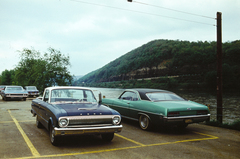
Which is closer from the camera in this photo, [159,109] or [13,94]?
[159,109]

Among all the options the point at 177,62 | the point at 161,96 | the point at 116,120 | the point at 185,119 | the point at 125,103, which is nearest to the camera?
the point at 116,120

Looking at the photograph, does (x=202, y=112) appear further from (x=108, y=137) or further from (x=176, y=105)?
(x=108, y=137)

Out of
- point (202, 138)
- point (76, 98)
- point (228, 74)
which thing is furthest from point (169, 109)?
point (228, 74)

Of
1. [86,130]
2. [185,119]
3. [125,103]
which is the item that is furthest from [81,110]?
[125,103]

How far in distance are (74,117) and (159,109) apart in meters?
3.02

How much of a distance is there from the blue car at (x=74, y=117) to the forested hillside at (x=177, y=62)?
49206mm

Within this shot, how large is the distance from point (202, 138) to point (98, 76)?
15658cm

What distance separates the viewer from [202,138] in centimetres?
679

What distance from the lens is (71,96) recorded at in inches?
261

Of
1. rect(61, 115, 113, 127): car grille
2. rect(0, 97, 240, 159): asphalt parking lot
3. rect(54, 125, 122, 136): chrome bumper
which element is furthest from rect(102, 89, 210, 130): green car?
rect(61, 115, 113, 127): car grille

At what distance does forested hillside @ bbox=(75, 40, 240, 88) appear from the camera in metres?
79.9

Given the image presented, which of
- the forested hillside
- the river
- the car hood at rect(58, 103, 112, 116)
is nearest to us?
the car hood at rect(58, 103, 112, 116)

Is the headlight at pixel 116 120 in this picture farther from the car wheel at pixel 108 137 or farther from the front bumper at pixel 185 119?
the front bumper at pixel 185 119

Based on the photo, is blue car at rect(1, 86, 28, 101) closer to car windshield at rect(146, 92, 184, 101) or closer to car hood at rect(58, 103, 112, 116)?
car windshield at rect(146, 92, 184, 101)
